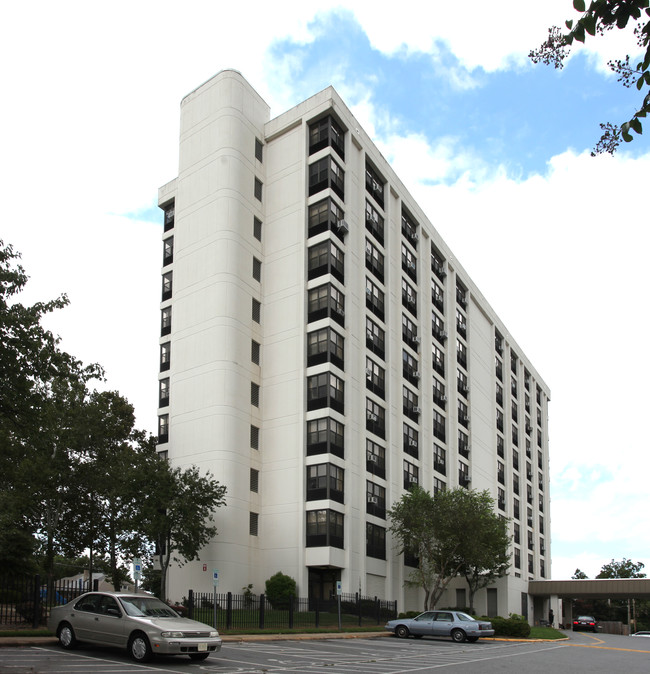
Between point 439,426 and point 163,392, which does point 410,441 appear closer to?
point 439,426

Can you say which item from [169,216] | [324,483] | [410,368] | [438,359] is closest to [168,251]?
[169,216]

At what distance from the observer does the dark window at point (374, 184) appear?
5912 cm

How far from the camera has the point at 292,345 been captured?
50.6 m

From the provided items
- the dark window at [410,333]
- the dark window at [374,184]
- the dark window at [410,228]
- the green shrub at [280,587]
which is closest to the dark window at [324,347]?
the dark window at [410,333]

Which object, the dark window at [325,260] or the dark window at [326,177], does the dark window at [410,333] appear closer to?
the dark window at [325,260]

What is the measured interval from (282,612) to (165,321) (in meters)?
24.1

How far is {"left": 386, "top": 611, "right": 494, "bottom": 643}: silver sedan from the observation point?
116 ft

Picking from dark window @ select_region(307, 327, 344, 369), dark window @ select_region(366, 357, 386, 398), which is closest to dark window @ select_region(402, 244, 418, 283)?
dark window @ select_region(366, 357, 386, 398)

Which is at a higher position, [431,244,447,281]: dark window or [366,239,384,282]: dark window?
[431,244,447,281]: dark window

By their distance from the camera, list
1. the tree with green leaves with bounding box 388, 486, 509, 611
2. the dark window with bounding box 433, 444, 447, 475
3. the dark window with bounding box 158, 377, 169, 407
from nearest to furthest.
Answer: the tree with green leaves with bounding box 388, 486, 509, 611
the dark window with bounding box 158, 377, 169, 407
the dark window with bounding box 433, 444, 447, 475

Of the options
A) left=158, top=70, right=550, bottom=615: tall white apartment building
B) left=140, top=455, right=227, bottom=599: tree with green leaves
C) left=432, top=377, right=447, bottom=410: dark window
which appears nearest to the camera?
left=140, top=455, right=227, bottom=599: tree with green leaves

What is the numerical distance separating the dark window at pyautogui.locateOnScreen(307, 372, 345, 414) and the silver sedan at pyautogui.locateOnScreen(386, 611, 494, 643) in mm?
15061

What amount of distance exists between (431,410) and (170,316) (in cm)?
2278

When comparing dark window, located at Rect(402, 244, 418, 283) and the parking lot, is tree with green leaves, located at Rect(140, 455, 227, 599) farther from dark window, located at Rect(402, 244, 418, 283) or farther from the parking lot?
dark window, located at Rect(402, 244, 418, 283)
